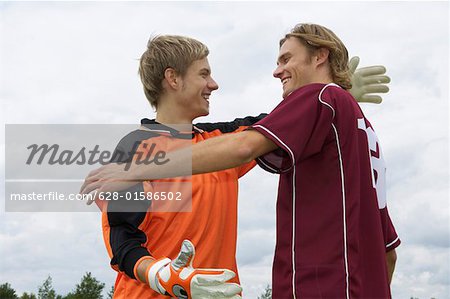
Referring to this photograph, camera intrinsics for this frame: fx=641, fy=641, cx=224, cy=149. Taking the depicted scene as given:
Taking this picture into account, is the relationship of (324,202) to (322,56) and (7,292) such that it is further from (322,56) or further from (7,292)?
(7,292)

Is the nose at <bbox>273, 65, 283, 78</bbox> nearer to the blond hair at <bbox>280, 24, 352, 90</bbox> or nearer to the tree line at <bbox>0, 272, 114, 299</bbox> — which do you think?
the blond hair at <bbox>280, 24, 352, 90</bbox>

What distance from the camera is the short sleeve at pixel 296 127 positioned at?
3.70 m

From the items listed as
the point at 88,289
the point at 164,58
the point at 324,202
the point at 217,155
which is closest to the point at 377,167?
the point at 324,202

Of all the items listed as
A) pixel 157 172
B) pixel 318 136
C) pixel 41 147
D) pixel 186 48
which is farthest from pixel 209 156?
pixel 41 147

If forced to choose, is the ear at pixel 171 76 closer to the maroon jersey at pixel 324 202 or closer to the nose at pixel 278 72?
the nose at pixel 278 72

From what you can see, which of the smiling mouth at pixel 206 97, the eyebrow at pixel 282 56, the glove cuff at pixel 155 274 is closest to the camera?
the glove cuff at pixel 155 274

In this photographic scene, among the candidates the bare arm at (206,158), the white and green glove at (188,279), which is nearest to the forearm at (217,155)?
the bare arm at (206,158)

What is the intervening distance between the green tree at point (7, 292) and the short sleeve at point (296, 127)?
277ft

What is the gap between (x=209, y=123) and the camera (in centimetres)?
568

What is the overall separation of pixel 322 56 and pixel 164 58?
1627 millimetres

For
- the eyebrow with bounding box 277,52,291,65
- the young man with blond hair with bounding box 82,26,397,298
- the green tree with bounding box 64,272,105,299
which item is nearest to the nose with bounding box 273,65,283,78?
the eyebrow with bounding box 277,52,291,65

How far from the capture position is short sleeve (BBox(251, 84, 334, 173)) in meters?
3.70

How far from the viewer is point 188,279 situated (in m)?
4.05

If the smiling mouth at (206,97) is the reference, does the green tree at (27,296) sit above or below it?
above
